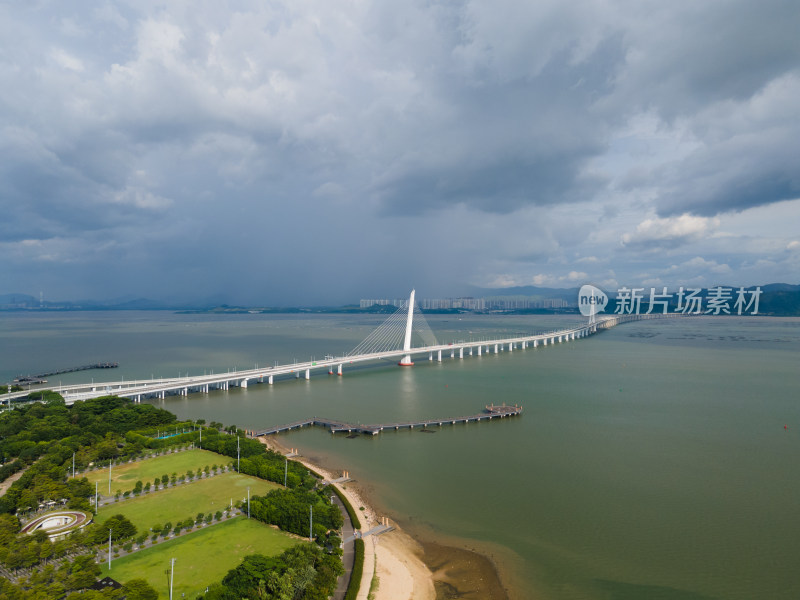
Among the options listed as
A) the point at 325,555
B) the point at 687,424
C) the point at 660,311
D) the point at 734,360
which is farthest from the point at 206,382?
the point at 660,311

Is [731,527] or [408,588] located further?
[731,527]

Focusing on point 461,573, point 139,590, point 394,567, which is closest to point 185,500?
point 139,590

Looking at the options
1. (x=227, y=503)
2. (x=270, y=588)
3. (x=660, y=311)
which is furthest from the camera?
(x=660, y=311)

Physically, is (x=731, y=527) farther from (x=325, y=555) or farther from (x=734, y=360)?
(x=734, y=360)

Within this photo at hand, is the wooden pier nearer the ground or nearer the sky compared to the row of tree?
nearer the ground

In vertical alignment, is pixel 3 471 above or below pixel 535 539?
above

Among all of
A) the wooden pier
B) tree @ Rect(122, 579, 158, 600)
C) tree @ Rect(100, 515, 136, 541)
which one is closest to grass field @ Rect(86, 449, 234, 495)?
tree @ Rect(100, 515, 136, 541)

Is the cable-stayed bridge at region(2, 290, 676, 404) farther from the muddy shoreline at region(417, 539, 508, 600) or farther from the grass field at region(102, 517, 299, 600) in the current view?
the muddy shoreline at region(417, 539, 508, 600)
